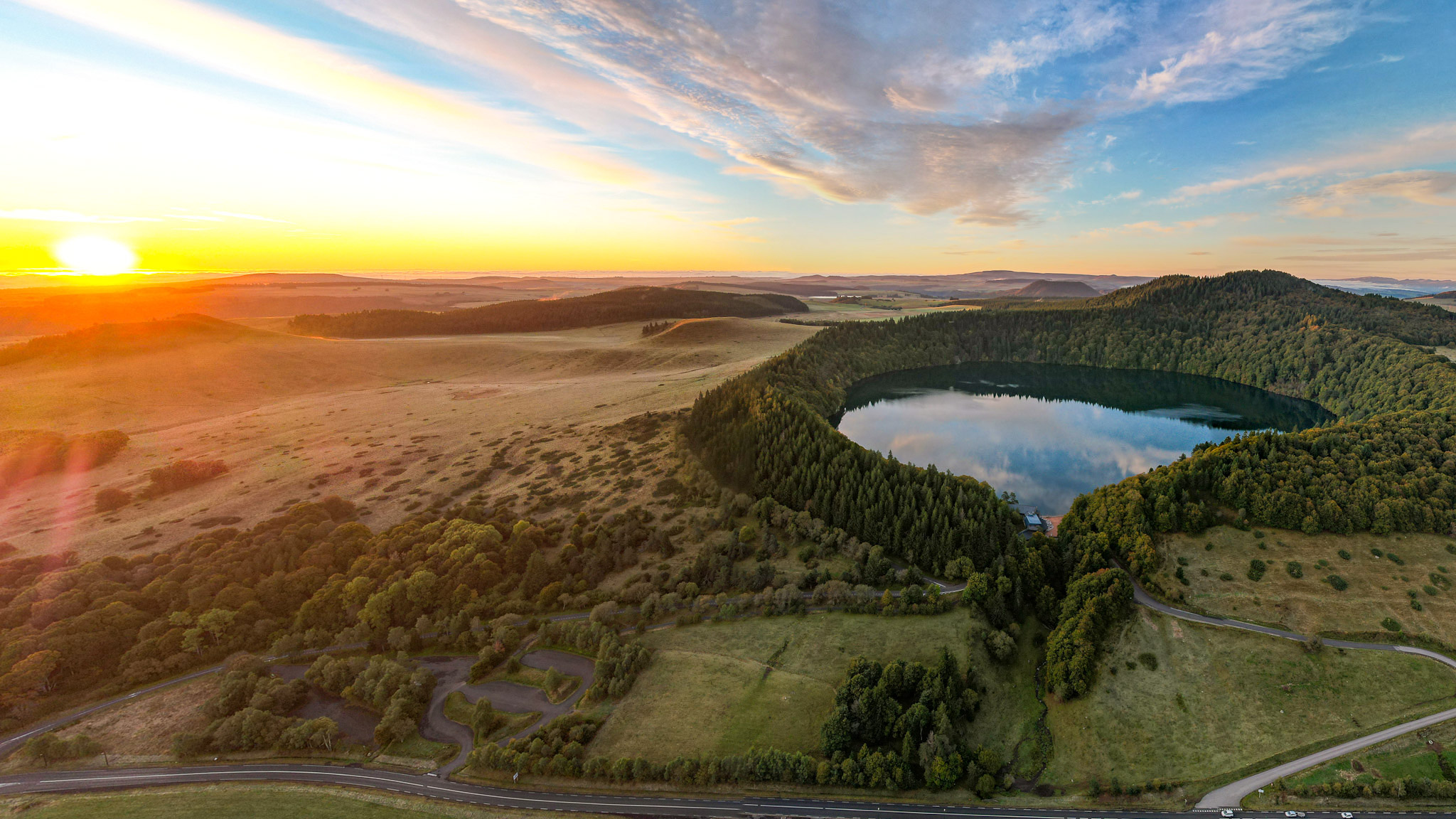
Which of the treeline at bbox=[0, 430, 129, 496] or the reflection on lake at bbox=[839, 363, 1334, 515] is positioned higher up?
the reflection on lake at bbox=[839, 363, 1334, 515]

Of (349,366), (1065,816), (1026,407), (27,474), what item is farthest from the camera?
(349,366)

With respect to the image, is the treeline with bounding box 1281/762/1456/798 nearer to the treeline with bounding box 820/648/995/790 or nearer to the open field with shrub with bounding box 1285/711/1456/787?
the open field with shrub with bounding box 1285/711/1456/787

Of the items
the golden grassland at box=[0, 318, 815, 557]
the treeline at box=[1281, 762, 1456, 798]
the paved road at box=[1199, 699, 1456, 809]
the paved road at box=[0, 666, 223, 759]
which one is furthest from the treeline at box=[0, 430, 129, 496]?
the treeline at box=[1281, 762, 1456, 798]

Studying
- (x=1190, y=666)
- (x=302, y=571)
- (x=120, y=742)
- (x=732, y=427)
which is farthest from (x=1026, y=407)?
(x=120, y=742)

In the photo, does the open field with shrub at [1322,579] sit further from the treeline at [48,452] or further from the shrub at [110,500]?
the treeline at [48,452]

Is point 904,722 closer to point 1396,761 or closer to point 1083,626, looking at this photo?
point 1083,626

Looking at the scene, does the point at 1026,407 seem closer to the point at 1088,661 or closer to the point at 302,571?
the point at 1088,661
